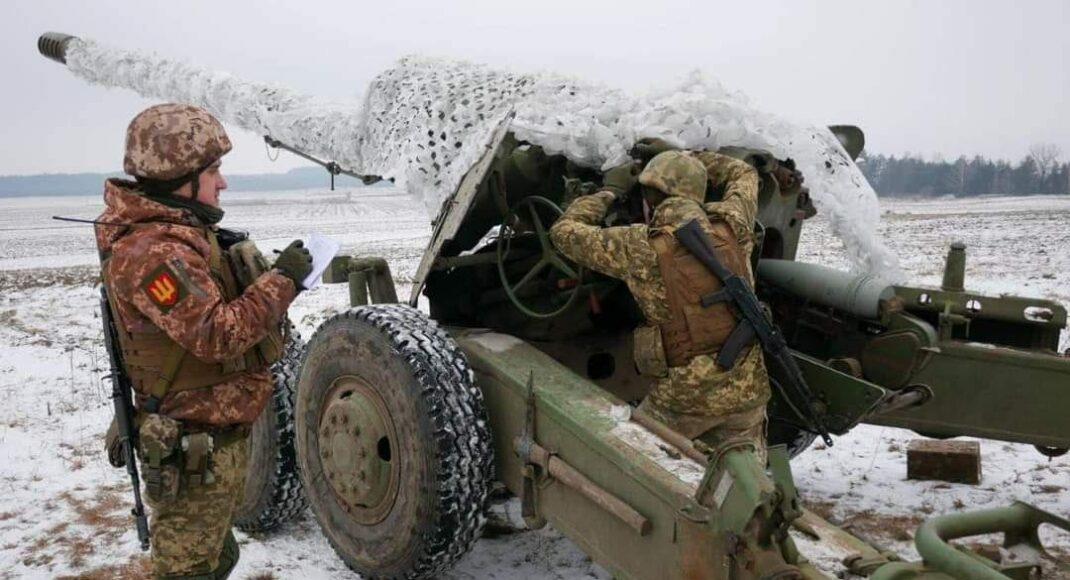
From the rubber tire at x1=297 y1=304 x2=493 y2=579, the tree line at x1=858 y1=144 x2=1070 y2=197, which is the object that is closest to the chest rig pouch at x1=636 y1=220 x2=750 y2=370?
the rubber tire at x1=297 y1=304 x2=493 y2=579

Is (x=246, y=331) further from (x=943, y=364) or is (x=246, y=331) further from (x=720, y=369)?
(x=943, y=364)

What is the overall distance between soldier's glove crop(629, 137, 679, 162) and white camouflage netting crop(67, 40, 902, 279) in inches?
1.1

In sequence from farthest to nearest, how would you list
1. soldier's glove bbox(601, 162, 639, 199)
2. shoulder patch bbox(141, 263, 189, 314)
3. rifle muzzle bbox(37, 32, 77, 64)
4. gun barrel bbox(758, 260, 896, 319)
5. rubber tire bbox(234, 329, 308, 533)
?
rifle muzzle bbox(37, 32, 77, 64) → rubber tire bbox(234, 329, 308, 533) → gun barrel bbox(758, 260, 896, 319) → soldier's glove bbox(601, 162, 639, 199) → shoulder patch bbox(141, 263, 189, 314)

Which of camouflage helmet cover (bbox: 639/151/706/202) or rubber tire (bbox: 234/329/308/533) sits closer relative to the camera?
camouflage helmet cover (bbox: 639/151/706/202)

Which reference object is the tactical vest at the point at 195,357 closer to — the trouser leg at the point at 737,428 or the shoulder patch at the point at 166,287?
the shoulder patch at the point at 166,287

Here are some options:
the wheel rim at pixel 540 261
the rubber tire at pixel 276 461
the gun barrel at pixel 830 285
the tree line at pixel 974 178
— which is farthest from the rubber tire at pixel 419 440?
the tree line at pixel 974 178

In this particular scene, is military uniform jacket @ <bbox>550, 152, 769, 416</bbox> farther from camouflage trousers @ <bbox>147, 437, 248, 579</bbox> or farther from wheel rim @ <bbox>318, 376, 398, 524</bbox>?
camouflage trousers @ <bbox>147, 437, 248, 579</bbox>

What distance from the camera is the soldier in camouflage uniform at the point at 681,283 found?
3.17 meters

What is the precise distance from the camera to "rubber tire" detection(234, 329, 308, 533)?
13.3ft

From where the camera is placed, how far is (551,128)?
3557 mm

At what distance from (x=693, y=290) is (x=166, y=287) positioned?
169cm

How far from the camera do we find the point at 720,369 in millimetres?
3246

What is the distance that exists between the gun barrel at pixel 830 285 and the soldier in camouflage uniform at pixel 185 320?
2353 millimetres

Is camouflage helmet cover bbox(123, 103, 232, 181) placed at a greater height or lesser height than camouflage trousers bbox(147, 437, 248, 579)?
greater
